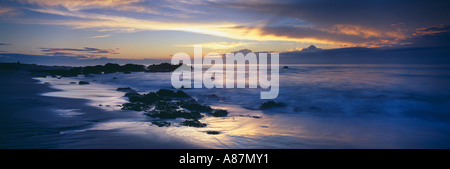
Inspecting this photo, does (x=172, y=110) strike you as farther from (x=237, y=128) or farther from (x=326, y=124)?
(x=326, y=124)

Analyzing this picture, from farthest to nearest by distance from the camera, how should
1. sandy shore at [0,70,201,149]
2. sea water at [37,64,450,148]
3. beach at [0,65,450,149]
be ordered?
sea water at [37,64,450,148] < beach at [0,65,450,149] < sandy shore at [0,70,201,149]

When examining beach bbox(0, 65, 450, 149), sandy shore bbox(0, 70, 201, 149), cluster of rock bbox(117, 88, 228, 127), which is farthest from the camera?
cluster of rock bbox(117, 88, 228, 127)

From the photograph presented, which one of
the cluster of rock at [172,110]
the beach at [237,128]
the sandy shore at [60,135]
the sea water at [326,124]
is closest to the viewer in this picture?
the sandy shore at [60,135]

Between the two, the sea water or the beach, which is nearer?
the beach

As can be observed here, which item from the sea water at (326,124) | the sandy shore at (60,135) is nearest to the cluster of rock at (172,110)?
the sea water at (326,124)

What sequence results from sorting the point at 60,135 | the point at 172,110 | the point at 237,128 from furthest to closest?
the point at 172,110 → the point at 237,128 → the point at 60,135

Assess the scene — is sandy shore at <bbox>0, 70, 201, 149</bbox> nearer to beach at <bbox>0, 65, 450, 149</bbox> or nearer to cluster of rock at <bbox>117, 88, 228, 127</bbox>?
beach at <bbox>0, 65, 450, 149</bbox>

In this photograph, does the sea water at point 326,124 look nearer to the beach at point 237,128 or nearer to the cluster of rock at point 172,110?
the beach at point 237,128

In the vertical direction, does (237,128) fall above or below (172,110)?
below

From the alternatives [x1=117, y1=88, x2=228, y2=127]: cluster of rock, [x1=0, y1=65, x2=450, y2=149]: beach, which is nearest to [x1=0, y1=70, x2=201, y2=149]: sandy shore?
[x1=0, y1=65, x2=450, y2=149]: beach

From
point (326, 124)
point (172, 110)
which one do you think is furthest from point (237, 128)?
point (326, 124)
